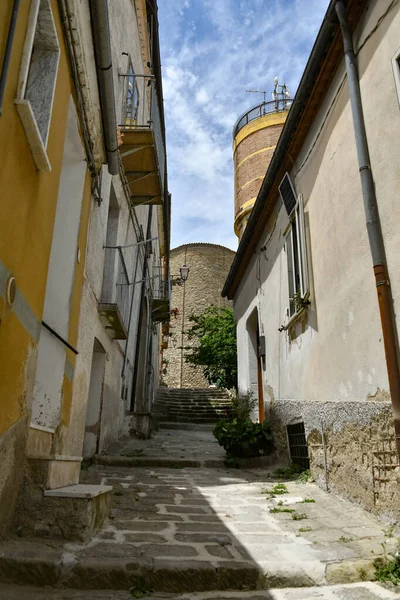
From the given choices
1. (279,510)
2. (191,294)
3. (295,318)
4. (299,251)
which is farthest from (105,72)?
(191,294)

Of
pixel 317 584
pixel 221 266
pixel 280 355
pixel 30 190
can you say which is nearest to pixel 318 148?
pixel 280 355

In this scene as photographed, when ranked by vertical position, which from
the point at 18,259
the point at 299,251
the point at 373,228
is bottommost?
the point at 18,259

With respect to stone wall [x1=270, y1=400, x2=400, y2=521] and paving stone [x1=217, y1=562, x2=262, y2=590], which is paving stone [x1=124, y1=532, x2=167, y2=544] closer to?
paving stone [x1=217, y1=562, x2=262, y2=590]

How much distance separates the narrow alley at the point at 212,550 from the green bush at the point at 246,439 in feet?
5.67

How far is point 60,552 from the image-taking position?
2596mm

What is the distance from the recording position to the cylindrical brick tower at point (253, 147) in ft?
55.7

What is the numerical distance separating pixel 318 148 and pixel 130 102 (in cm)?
421

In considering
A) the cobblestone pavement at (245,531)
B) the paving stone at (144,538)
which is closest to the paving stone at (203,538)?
the cobblestone pavement at (245,531)

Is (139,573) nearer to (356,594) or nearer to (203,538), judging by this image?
(203,538)

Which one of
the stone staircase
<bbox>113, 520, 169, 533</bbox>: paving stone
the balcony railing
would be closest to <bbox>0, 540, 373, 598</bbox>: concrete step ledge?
<bbox>113, 520, 169, 533</bbox>: paving stone

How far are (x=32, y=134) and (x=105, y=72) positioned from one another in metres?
2.11

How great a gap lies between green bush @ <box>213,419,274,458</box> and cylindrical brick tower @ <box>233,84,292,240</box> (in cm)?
1061

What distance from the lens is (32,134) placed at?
279 cm

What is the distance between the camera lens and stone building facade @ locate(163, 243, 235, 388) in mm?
27938
